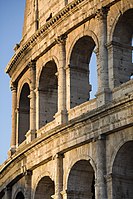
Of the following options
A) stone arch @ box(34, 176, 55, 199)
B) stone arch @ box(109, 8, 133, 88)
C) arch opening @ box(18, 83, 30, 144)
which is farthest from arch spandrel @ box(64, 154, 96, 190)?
arch opening @ box(18, 83, 30, 144)

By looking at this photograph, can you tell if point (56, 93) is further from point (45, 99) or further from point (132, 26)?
point (132, 26)

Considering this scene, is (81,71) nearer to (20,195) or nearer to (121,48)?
(121,48)

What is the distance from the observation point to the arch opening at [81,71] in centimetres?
3089

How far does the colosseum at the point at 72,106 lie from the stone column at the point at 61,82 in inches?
1.7

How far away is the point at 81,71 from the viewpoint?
3130 centimetres

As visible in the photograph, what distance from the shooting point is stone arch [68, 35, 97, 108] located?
1216 inches

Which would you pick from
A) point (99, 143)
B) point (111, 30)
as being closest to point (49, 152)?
point (99, 143)

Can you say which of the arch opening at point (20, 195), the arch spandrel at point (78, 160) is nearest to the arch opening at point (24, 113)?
the arch opening at point (20, 195)

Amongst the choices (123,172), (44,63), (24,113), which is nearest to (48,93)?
(44,63)

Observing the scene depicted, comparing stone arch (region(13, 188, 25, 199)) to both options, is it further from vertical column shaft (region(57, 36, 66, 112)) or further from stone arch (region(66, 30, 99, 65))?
stone arch (region(66, 30, 99, 65))

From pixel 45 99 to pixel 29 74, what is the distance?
1958mm

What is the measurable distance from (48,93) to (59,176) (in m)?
5.48

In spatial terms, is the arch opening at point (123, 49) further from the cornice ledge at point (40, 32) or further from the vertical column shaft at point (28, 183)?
the vertical column shaft at point (28, 183)

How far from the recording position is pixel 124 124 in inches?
1032
